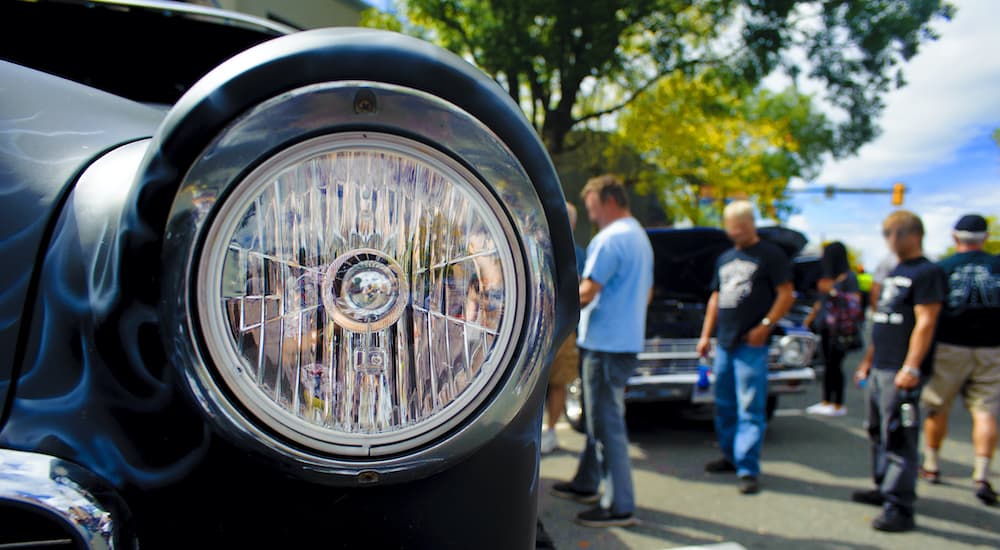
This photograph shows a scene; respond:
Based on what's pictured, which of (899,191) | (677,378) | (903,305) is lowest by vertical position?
(677,378)

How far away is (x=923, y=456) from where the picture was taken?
196 inches

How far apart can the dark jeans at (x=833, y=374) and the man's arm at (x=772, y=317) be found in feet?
8.76

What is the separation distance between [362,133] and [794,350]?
544cm

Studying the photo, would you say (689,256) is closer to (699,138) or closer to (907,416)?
(907,416)

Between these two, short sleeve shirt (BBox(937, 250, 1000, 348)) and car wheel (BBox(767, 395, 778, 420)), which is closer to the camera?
short sleeve shirt (BBox(937, 250, 1000, 348))

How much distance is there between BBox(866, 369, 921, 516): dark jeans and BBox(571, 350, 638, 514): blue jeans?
1.45 metres

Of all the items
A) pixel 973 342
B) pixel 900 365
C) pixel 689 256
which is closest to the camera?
pixel 900 365

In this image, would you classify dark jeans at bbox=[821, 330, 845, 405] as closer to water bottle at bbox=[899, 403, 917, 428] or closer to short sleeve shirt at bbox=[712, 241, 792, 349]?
short sleeve shirt at bbox=[712, 241, 792, 349]

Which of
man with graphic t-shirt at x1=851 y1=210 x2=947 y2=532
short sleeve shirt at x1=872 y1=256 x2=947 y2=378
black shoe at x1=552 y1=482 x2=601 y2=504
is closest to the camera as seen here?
man with graphic t-shirt at x1=851 y1=210 x2=947 y2=532

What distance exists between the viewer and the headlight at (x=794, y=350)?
5.43 meters

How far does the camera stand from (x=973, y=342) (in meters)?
4.07

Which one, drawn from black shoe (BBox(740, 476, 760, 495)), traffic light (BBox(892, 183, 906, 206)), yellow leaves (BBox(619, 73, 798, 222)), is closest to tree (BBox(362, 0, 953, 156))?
yellow leaves (BBox(619, 73, 798, 222))

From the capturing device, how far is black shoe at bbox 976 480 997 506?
156 inches

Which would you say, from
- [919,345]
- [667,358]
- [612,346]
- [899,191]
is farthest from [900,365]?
[899,191]
